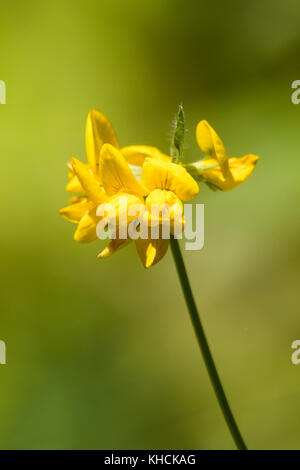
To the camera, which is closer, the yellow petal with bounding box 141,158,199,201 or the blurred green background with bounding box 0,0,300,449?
the yellow petal with bounding box 141,158,199,201

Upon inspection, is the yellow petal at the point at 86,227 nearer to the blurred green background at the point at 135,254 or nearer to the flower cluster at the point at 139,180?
the flower cluster at the point at 139,180

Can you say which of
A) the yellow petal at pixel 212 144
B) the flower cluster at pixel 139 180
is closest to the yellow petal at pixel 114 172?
the flower cluster at pixel 139 180

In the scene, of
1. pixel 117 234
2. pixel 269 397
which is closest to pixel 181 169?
pixel 117 234

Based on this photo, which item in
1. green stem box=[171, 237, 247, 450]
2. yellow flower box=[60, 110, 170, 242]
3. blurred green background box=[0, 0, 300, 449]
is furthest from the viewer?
blurred green background box=[0, 0, 300, 449]

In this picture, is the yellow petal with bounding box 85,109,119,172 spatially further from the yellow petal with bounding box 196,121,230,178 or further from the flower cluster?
the yellow petal with bounding box 196,121,230,178

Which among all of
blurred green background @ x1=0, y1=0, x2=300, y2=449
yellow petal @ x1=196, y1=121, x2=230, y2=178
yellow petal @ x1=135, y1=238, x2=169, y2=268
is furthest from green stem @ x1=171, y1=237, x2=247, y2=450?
blurred green background @ x1=0, y1=0, x2=300, y2=449

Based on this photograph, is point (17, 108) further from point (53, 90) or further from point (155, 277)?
point (155, 277)

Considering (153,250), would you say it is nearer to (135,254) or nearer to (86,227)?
(86,227)
